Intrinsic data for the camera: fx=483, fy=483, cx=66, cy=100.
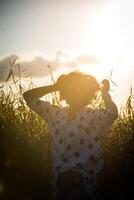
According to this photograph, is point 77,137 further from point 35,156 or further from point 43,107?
point 35,156

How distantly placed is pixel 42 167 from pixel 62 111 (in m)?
2.91

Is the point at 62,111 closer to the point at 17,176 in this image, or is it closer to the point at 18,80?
the point at 17,176

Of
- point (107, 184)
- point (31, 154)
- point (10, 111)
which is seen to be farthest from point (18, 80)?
point (107, 184)

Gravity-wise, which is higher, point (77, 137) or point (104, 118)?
point (104, 118)

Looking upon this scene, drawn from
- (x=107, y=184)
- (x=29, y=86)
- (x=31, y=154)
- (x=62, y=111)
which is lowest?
(x=107, y=184)

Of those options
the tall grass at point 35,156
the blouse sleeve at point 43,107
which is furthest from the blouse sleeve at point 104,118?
Result: the tall grass at point 35,156

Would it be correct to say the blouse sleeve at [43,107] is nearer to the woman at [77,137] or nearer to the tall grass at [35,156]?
the woman at [77,137]

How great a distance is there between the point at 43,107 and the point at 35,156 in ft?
9.15

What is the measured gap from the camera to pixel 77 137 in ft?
14.3

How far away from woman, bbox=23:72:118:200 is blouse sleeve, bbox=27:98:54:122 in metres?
0.13

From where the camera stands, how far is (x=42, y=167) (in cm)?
734

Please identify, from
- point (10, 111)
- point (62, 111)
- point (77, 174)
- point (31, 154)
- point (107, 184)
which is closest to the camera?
point (77, 174)

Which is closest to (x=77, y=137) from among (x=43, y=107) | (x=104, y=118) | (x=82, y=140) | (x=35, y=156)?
(x=82, y=140)

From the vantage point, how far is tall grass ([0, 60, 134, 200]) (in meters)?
6.97
